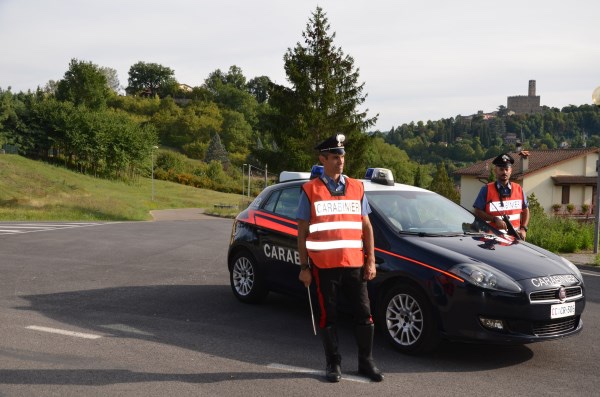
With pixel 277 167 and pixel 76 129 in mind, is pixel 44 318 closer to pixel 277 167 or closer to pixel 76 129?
pixel 277 167

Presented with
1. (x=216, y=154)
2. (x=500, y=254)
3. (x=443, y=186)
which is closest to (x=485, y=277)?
(x=500, y=254)

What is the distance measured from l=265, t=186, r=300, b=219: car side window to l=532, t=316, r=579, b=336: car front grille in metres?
2.90

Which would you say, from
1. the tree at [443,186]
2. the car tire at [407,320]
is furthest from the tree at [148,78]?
the car tire at [407,320]

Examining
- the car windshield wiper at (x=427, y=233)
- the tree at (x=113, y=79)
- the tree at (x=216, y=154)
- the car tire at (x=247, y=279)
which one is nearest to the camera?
the car windshield wiper at (x=427, y=233)

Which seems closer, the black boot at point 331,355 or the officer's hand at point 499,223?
the black boot at point 331,355

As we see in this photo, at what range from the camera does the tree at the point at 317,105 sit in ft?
150

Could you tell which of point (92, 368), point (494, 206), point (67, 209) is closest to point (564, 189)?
point (67, 209)

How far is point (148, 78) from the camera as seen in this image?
154250 mm

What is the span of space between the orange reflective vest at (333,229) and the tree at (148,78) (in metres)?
152

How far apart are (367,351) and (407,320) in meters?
0.78

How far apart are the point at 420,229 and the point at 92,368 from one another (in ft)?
10.6

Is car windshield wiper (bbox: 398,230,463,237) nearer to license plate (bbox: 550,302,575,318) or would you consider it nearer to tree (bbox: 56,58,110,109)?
license plate (bbox: 550,302,575,318)

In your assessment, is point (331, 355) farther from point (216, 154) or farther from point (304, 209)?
point (216, 154)

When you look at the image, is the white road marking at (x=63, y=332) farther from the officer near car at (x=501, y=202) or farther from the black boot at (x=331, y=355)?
the officer near car at (x=501, y=202)
